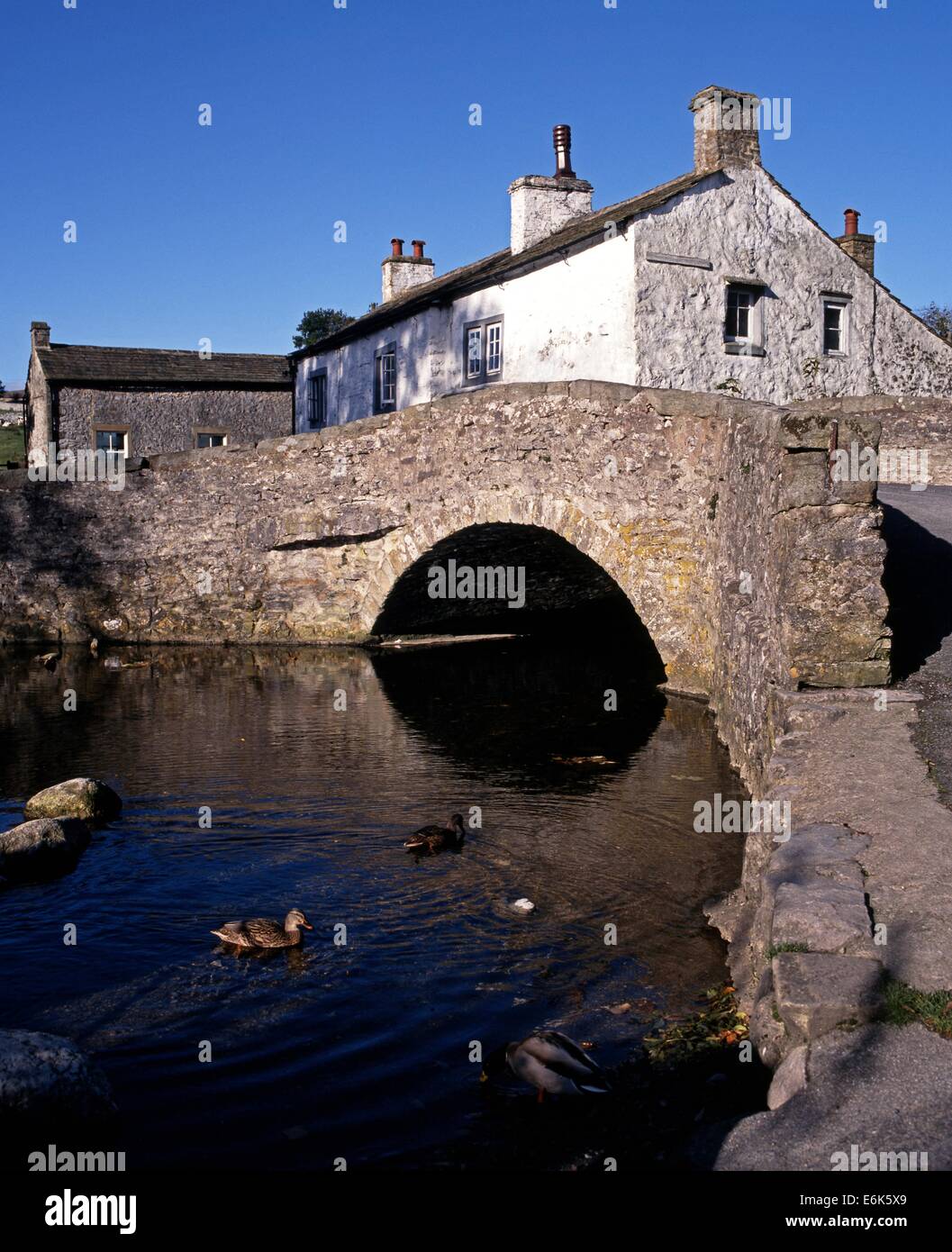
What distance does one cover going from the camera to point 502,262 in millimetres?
23625

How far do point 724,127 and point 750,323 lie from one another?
3422mm

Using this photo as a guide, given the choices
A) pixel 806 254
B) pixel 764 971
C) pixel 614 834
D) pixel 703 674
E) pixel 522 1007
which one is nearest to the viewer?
pixel 764 971

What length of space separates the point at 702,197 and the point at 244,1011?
18.2 metres

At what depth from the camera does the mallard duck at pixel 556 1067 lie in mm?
4516

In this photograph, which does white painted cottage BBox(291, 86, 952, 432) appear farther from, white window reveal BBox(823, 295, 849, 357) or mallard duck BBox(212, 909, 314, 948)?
mallard duck BBox(212, 909, 314, 948)

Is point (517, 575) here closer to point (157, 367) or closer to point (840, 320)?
point (840, 320)

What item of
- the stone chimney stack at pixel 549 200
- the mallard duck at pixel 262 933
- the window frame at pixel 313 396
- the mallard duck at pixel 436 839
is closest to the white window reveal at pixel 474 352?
the stone chimney stack at pixel 549 200

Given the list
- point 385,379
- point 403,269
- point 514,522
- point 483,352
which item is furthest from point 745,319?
point 403,269

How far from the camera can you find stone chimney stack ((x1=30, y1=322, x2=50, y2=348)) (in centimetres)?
3306

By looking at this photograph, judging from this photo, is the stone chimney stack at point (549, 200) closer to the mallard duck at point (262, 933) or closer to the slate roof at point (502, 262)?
the slate roof at point (502, 262)

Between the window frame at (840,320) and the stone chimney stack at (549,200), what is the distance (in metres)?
5.29

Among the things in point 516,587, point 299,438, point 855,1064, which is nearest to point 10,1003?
point 855,1064

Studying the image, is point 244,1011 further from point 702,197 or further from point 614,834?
point 702,197

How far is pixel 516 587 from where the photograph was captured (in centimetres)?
2106
